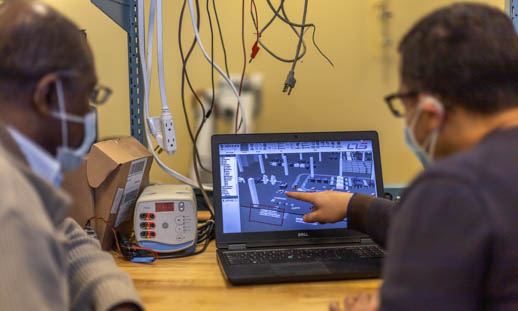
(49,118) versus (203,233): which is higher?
(49,118)

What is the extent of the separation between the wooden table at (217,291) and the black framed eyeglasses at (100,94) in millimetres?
381

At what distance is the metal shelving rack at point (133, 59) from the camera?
55.3 inches

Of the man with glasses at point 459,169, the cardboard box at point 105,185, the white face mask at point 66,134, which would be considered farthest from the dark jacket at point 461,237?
the cardboard box at point 105,185

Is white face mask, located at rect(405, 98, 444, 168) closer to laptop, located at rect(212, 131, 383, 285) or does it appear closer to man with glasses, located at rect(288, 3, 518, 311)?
man with glasses, located at rect(288, 3, 518, 311)

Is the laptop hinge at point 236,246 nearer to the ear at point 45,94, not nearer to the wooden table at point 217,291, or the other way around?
the wooden table at point 217,291

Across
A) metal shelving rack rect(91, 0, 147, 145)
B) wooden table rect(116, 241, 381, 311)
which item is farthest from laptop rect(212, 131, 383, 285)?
metal shelving rack rect(91, 0, 147, 145)

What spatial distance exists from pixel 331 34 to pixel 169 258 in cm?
114

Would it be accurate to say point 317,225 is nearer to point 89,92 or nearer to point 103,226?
point 103,226

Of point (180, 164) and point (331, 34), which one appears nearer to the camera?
point (180, 164)

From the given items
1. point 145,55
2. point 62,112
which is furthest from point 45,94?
point 145,55

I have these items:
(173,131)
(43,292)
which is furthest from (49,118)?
(173,131)

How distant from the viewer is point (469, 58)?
0.59 meters

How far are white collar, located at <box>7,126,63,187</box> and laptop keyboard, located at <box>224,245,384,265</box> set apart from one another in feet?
1.56

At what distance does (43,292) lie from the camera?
54cm
